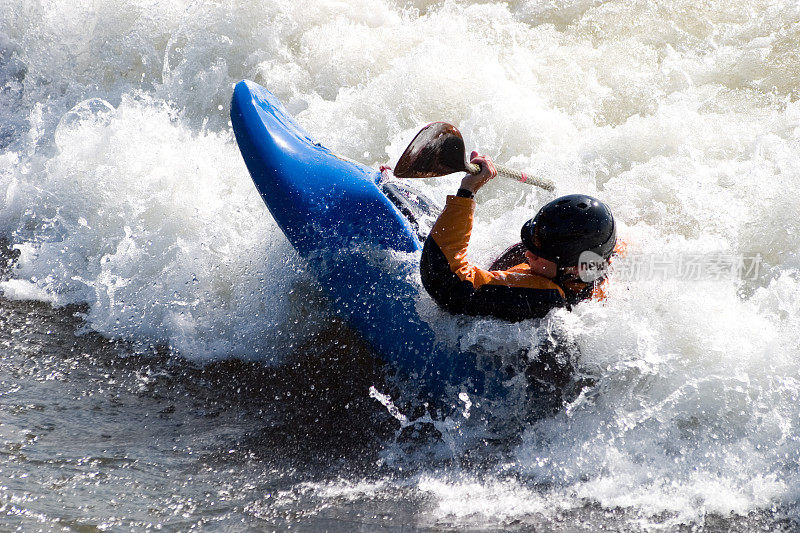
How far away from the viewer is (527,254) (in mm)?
3004

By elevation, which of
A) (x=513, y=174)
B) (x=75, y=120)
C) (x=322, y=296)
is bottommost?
(x=322, y=296)

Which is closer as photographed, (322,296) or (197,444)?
(197,444)

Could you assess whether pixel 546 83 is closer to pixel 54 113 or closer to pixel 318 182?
pixel 318 182

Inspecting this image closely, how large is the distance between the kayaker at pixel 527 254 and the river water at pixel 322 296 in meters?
0.17

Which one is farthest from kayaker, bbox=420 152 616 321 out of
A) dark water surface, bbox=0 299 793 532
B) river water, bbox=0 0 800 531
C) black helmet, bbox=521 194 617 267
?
dark water surface, bbox=0 299 793 532

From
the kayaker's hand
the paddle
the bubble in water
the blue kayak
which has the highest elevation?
the bubble in water

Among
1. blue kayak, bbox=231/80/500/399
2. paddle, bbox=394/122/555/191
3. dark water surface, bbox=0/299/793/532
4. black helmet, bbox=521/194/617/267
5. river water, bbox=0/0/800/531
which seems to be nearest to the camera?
dark water surface, bbox=0/299/793/532

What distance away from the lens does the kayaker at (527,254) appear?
9.46ft

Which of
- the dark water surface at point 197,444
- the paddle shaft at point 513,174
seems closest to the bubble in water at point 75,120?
the dark water surface at point 197,444

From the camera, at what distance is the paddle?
9.77 feet

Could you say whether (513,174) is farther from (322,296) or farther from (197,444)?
(197,444)

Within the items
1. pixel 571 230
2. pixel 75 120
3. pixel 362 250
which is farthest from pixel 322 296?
pixel 75 120

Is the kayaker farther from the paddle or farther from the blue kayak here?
the blue kayak

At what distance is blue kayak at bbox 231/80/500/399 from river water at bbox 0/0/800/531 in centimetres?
15
